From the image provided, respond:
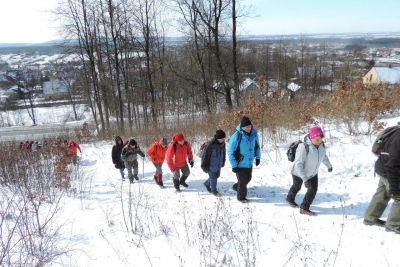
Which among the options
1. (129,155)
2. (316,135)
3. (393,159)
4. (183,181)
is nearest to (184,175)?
(183,181)

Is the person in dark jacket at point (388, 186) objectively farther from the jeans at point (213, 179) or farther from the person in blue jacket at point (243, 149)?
the jeans at point (213, 179)

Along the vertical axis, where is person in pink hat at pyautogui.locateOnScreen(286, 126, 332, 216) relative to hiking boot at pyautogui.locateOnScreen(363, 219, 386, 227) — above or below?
above

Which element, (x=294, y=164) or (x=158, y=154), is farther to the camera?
(x=158, y=154)

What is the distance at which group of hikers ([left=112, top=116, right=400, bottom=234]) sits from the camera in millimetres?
3168

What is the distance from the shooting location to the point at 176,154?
5.86m

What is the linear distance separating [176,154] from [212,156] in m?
1.07

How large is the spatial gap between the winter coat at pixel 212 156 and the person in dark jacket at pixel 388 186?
104 inches

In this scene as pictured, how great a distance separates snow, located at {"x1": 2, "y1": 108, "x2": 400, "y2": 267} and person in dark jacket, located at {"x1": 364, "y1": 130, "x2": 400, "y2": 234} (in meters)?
0.14

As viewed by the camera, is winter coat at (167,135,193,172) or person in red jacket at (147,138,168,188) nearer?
winter coat at (167,135,193,172)

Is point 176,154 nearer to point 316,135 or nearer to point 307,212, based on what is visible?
point 307,212

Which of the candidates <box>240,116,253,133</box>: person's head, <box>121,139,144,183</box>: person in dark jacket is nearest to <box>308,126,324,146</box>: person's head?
<box>240,116,253,133</box>: person's head

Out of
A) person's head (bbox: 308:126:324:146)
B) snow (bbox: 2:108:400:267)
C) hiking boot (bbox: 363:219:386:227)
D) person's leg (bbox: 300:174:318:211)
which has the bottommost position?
snow (bbox: 2:108:400:267)

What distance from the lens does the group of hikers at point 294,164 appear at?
10.4 ft

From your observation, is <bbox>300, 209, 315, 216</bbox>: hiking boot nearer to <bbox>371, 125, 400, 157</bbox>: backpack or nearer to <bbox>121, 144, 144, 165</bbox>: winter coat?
<bbox>371, 125, 400, 157</bbox>: backpack
